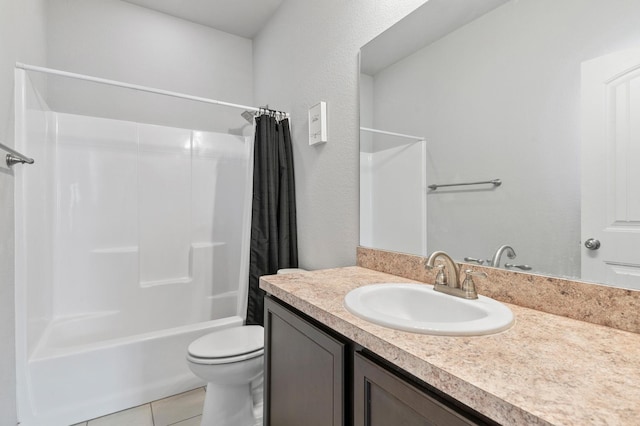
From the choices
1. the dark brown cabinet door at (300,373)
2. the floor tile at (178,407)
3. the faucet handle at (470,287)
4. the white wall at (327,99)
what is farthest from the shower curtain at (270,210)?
the faucet handle at (470,287)

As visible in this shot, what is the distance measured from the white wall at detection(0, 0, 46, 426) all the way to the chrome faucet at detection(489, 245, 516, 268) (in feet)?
6.46

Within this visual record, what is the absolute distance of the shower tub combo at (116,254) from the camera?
1.60 m

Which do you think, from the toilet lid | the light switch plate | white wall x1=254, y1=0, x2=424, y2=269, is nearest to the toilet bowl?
the toilet lid

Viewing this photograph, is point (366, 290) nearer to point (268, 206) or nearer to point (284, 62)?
point (268, 206)

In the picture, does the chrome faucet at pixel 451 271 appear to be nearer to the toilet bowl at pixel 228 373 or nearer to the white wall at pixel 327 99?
the white wall at pixel 327 99

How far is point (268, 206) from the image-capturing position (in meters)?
2.03

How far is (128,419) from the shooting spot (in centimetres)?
167

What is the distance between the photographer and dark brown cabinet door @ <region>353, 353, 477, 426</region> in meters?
0.54

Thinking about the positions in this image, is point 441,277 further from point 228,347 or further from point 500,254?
point 228,347

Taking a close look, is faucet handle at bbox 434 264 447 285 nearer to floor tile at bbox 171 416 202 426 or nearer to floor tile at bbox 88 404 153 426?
floor tile at bbox 171 416 202 426

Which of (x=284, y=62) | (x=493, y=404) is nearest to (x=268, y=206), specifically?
(x=284, y=62)

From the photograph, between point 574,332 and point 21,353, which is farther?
point 21,353

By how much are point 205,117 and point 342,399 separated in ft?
8.45

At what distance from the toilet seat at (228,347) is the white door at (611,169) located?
135 centimetres
